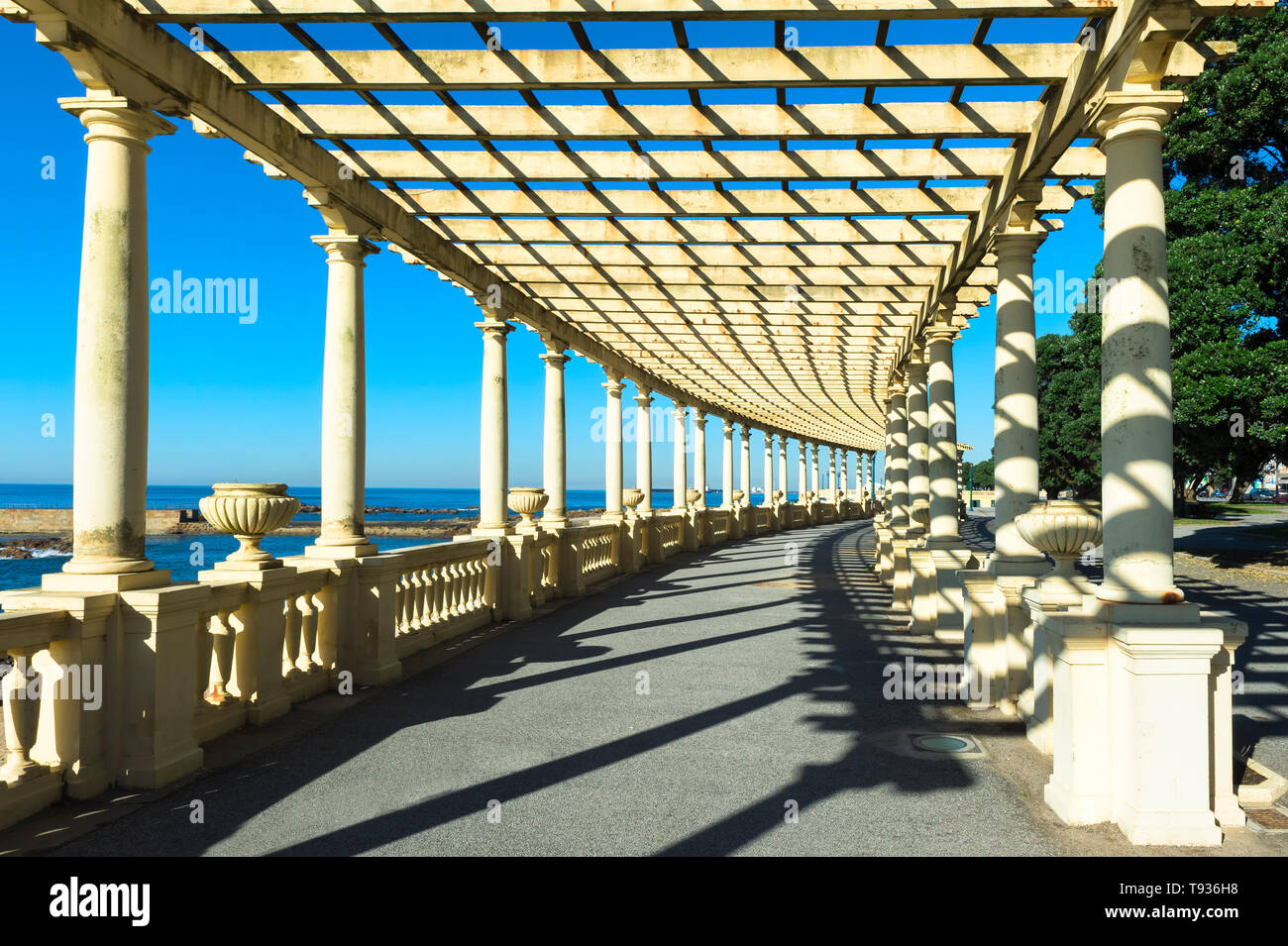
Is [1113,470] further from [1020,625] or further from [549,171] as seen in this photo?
[549,171]

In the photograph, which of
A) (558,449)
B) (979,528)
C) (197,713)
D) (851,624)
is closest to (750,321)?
Answer: (558,449)

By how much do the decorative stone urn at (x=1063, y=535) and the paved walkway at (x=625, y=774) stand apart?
1384 millimetres

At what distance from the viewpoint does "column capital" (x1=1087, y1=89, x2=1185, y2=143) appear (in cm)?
566

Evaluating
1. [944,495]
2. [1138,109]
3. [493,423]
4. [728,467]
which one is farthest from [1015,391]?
[728,467]

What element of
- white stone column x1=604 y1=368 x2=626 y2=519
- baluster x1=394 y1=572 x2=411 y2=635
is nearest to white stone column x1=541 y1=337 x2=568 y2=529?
white stone column x1=604 y1=368 x2=626 y2=519

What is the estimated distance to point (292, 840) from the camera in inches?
200

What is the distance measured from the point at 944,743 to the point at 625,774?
275cm

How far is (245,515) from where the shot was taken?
301 inches

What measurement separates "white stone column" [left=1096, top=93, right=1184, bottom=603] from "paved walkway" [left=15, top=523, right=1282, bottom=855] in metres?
1.71

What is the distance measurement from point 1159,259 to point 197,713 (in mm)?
7827

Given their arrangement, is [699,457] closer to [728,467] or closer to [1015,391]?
[728,467]

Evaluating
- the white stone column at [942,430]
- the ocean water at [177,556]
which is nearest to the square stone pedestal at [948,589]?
the white stone column at [942,430]

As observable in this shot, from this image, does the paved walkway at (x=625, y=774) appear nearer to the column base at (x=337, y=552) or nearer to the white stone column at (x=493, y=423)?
the column base at (x=337, y=552)

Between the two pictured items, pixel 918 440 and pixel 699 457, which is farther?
pixel 699 457
